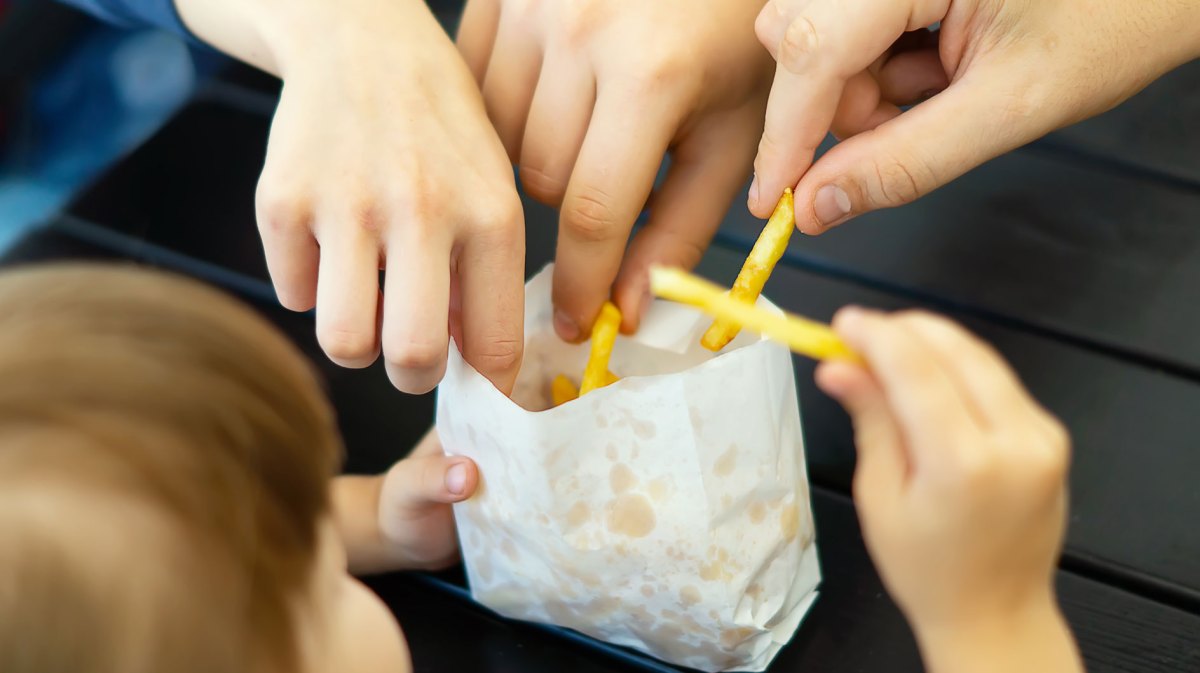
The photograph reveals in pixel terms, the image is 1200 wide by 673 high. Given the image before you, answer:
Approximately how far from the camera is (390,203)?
26.4 inches

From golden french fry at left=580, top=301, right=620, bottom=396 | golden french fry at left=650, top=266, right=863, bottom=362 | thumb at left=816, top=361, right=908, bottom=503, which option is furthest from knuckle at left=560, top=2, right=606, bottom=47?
thumb at left=816, top=361, right=908, bottom=503

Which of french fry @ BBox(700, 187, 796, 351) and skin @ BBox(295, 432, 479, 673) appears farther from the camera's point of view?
french fry @ BBox(700, 187, 796, 351)

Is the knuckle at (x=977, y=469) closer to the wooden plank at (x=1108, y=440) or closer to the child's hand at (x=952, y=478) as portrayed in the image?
the child's hand at (x=952, y=478)

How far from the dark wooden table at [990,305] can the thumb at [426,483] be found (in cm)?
6

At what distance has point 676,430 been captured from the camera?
26.9 inches

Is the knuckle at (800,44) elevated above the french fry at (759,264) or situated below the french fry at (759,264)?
above

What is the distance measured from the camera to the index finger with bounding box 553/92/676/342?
0.77 m

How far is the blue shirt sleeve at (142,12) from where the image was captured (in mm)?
1023

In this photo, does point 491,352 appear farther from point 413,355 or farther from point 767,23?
point 767,23

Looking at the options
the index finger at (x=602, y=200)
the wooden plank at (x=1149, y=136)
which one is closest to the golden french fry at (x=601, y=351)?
the index finger at (x=602, y=200)

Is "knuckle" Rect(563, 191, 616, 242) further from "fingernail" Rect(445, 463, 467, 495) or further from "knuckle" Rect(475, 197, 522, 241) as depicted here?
"fingernail" Rect(445, 463, 467, 495)

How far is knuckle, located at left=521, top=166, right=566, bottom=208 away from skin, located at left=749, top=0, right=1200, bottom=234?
158 millimetres

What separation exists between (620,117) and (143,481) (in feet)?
1.45

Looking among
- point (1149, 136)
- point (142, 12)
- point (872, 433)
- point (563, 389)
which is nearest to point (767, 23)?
point (563, 389)
